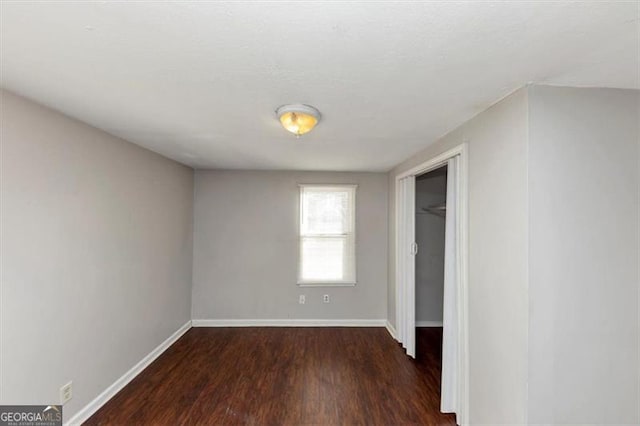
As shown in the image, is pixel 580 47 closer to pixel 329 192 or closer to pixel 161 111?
pixel 161 111

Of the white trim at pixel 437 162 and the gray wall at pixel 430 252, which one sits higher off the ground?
the white trim at pixel 437 162

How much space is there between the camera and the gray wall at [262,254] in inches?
176

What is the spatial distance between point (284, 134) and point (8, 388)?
248cm

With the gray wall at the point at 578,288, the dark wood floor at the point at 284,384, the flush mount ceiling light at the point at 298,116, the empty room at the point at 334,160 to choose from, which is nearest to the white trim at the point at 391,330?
the dark wood floor at the point at 284,384

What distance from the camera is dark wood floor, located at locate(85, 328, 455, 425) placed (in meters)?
2.43

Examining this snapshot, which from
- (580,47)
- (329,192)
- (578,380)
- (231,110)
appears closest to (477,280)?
(578,380)

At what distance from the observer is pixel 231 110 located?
6.69 feet

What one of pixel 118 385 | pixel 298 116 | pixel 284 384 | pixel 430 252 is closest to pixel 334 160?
pixel 298 116

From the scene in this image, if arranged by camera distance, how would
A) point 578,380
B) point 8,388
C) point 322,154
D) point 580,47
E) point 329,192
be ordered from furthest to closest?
point 329,192, point 322,154, point 8,388, point 578,380, point 580,47

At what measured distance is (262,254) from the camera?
178 inches

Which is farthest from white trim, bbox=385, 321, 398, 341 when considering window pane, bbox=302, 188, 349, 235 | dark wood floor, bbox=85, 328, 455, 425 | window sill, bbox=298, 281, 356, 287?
window pane, bbox=302, 188, 349, 235

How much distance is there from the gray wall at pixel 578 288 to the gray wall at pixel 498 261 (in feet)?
0.20

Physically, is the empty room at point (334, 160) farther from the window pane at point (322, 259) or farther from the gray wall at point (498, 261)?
the window pane at point (322, 259)

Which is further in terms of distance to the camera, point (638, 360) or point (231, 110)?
point (231, 110)
